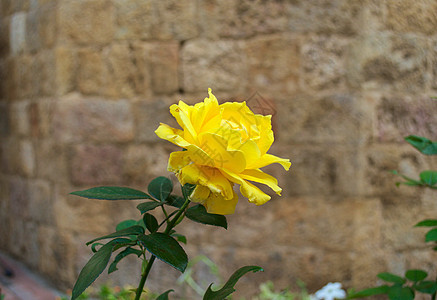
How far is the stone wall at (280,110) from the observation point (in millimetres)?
2322

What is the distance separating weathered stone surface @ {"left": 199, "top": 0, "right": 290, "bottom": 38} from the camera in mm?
2328

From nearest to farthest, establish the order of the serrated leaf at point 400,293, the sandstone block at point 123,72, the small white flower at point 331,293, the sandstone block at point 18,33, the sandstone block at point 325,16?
1. the serrated leaf at point 400,293
2. the small white flower at point 331,293
3. the sandstone block at point 325,16
4. the sandstone block at point 123,72
5. the sandstone block at point 18,33

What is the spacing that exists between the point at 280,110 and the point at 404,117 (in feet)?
2.22

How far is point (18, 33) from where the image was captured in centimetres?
308

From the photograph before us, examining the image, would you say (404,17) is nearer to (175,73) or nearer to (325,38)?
(325,38)

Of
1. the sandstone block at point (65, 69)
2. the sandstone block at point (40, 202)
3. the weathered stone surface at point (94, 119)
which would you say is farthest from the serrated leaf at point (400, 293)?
the sandstone block at point (40, 202)

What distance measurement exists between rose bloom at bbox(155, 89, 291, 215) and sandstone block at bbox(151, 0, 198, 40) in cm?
189

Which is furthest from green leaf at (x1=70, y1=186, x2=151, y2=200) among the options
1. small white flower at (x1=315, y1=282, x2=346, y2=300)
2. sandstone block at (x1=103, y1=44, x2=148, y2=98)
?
sandstone block at (x1=103, y1=44, x2=148, y2=98)

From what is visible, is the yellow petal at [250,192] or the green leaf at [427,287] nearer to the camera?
the yellow petal at [250,192]

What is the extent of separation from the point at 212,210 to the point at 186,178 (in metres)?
0.06

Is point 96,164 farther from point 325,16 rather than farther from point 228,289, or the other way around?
point 228,289

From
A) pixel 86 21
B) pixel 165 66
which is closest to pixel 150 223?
pixel 165 66

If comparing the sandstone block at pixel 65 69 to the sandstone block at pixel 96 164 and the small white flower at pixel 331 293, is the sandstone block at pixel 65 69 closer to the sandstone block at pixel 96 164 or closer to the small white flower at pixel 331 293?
the sandstone block at pixel 96 164

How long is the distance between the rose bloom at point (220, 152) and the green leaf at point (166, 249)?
7 centimetres
